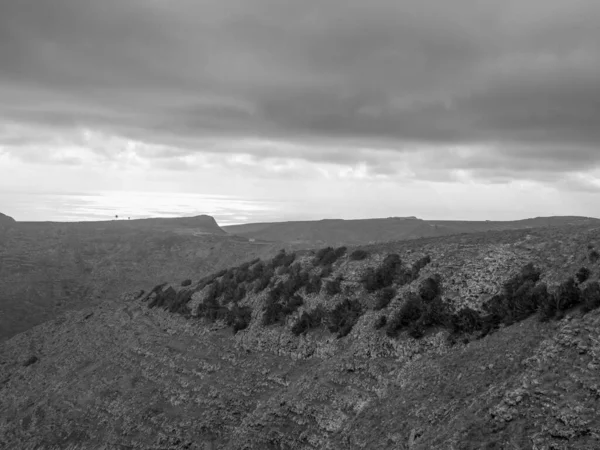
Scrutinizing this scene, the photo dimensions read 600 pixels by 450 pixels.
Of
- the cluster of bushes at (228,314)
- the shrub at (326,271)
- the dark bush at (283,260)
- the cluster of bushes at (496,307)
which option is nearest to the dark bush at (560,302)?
the cluster of bushes at (496,307)

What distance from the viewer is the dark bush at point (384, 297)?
86.6 feet

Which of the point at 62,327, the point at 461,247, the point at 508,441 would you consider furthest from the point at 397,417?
the point at 62,327

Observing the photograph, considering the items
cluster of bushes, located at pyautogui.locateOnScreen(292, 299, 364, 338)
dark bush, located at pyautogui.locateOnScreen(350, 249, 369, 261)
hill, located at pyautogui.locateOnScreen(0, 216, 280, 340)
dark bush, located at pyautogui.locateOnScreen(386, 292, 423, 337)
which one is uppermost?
dark bush, located at pyautogui.locateOnScreen(350, 249, 369, 261)

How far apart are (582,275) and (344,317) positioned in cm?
1181

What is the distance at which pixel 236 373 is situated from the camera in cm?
2859

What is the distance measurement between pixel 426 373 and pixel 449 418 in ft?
A: 12.9

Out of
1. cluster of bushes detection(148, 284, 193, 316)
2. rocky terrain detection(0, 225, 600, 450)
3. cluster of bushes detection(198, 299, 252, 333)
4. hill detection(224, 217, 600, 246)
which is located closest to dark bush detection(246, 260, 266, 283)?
rocky terrain detection(0, 225, 600, 450)

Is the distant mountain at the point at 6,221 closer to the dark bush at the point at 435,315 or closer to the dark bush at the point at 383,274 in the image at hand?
the dark bush at the point at 383,274

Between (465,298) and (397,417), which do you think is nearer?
(397,417)

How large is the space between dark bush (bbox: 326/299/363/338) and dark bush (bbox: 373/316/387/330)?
166 cm

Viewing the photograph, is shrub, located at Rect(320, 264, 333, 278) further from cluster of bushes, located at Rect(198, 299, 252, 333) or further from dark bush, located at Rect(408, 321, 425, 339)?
dark bush, located at Rect(408, 321, 425, 339)

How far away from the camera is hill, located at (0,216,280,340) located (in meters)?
75.9

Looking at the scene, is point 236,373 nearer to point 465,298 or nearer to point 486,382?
point 465,298

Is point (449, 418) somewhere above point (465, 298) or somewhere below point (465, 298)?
below
